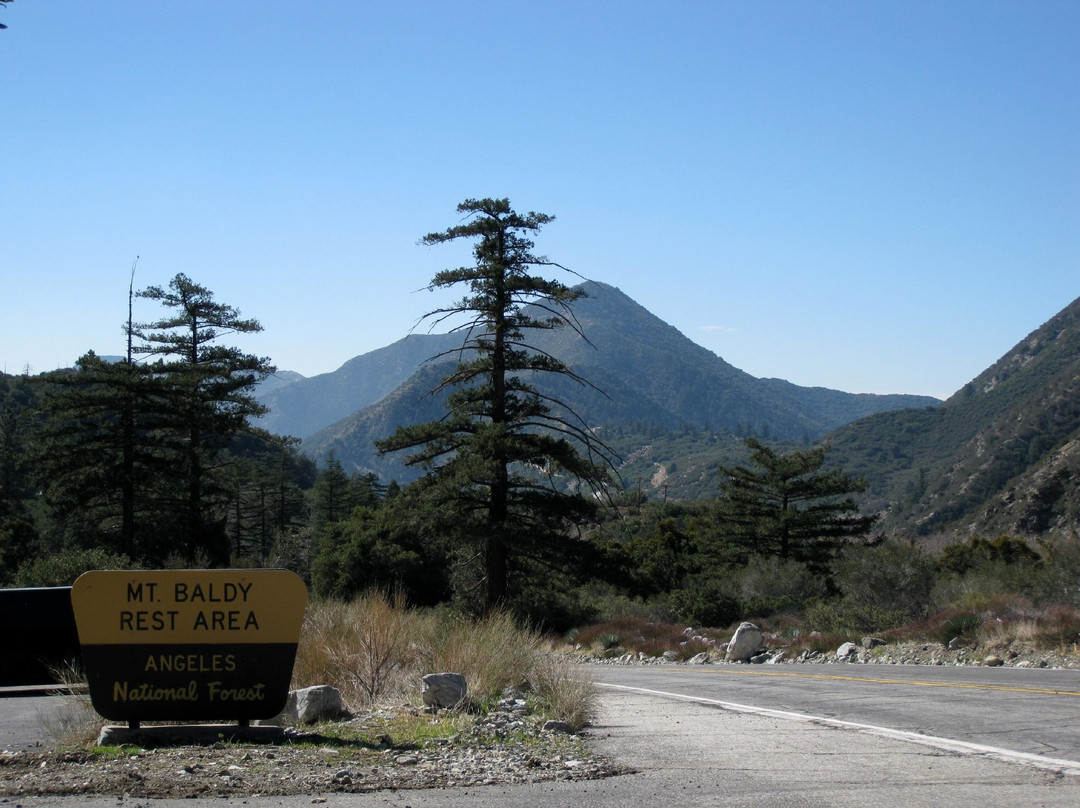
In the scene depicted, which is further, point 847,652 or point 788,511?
point 788,511

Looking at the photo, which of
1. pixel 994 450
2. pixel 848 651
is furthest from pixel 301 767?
pixel 994 450

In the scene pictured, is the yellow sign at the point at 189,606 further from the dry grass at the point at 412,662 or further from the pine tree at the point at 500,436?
the pine tree at the point at 500,436

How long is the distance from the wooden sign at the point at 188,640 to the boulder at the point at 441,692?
1444 millimetres

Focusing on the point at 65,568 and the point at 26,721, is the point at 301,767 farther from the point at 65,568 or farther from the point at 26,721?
the point at 65,568

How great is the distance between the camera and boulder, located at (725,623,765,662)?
24.4 m

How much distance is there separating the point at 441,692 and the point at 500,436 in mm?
20276

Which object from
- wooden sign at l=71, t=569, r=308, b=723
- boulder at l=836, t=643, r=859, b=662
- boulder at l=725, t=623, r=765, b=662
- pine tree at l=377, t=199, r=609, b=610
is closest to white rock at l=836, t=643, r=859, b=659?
boulder at l=836, t=643, r=859, b=662

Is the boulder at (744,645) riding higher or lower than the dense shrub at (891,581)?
lower

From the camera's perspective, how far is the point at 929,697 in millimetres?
11375

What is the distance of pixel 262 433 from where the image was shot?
143 feet

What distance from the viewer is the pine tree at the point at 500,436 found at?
29516 mm

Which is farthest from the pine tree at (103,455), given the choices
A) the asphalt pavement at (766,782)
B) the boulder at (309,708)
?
the asphalt pavement at (766,782)

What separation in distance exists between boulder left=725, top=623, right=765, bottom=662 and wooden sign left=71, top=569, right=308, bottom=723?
59.6 feet

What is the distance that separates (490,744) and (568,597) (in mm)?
31059
